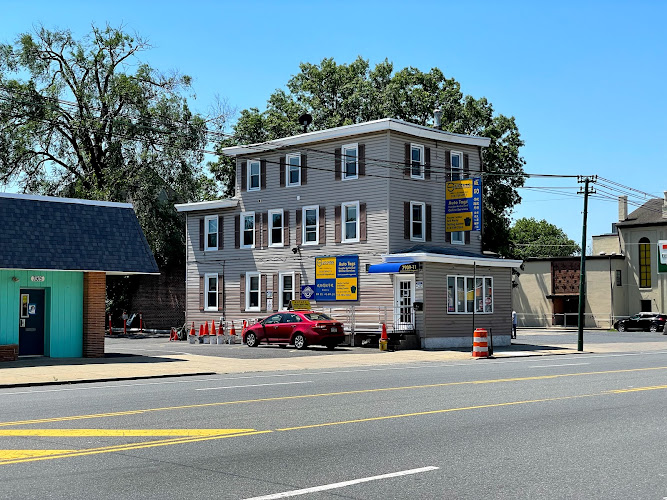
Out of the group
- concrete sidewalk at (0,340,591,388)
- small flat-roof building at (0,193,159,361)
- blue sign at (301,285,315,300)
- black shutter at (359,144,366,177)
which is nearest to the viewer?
concrete sidewalk at (0,340,591,388)

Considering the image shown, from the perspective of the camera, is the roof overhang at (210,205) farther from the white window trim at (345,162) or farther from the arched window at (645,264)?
the arched window at (645,264)

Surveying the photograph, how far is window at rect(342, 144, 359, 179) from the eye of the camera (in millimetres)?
38938

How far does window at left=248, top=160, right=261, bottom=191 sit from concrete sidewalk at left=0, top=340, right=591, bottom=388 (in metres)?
14.5

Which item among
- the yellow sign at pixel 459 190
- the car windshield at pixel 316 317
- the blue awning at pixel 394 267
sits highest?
the yellow sign at pixel 459 190

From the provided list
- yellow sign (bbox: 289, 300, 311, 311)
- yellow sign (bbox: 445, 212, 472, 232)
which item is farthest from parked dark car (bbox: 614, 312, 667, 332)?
yellow sign (bbox: 289, 300, 311, 311)

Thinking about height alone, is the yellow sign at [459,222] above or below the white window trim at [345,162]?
below

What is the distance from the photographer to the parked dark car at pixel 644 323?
58.9m

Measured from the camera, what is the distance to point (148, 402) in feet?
48.5

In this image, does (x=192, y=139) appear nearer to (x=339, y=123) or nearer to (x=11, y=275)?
(x=339, y=123)

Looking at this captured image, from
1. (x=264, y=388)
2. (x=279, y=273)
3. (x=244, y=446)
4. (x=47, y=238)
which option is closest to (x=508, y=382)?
(x=264, y=388)

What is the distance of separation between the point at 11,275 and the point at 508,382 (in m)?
15.9

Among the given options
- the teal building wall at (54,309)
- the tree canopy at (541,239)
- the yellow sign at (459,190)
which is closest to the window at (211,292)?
the yellow sign at (459,190)

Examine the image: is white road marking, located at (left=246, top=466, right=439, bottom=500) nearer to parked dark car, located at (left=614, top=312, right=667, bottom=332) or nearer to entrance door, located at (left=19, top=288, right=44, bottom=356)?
entrance door, located at (left=19, top=288, right=44, bottom=356)

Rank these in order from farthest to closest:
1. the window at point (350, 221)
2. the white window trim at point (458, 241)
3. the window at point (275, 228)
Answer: the window at point (275, 228)
the white window trim at point (458, 241)
the window at point (350, 221)
